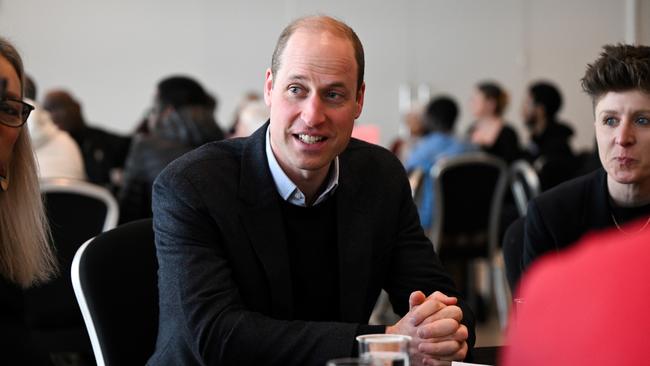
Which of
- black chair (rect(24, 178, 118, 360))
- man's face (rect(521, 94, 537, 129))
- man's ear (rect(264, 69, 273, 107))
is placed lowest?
black chair (rect(24, 178, 118, 360))

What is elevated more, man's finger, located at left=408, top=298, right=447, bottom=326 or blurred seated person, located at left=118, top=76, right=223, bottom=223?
blurred seated person, located at left=118, top=76, right=223, bottom=223

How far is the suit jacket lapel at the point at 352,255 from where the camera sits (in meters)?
1.99

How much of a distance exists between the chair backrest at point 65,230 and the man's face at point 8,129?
1526 millimetres

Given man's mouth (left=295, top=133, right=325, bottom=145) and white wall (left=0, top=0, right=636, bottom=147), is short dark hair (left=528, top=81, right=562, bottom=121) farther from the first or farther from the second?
man's mouth (left=295, top=133, right=325, bottom=145)

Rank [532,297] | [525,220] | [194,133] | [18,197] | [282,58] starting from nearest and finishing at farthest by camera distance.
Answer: [532,297] < [18,197] < [282,58] < [525,220] < [194,133]

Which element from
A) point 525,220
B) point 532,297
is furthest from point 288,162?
point 532,297

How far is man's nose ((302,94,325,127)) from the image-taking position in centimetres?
193

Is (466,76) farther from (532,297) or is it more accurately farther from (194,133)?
(532,297)

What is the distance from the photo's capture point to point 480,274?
7.39 metres

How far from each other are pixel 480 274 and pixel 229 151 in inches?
219

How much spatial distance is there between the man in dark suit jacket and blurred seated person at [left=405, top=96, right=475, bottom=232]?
128 inches

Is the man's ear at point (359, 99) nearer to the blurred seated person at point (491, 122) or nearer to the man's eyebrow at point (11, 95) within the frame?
the man's eyebrow at point (11, 95)

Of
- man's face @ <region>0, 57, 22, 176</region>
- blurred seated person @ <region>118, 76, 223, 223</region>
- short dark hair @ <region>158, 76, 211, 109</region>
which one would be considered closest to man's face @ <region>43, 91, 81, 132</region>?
blurred seated person @ <region>118, 76, 223, 223</region>

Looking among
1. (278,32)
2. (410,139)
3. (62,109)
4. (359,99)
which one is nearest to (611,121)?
(359,99)
